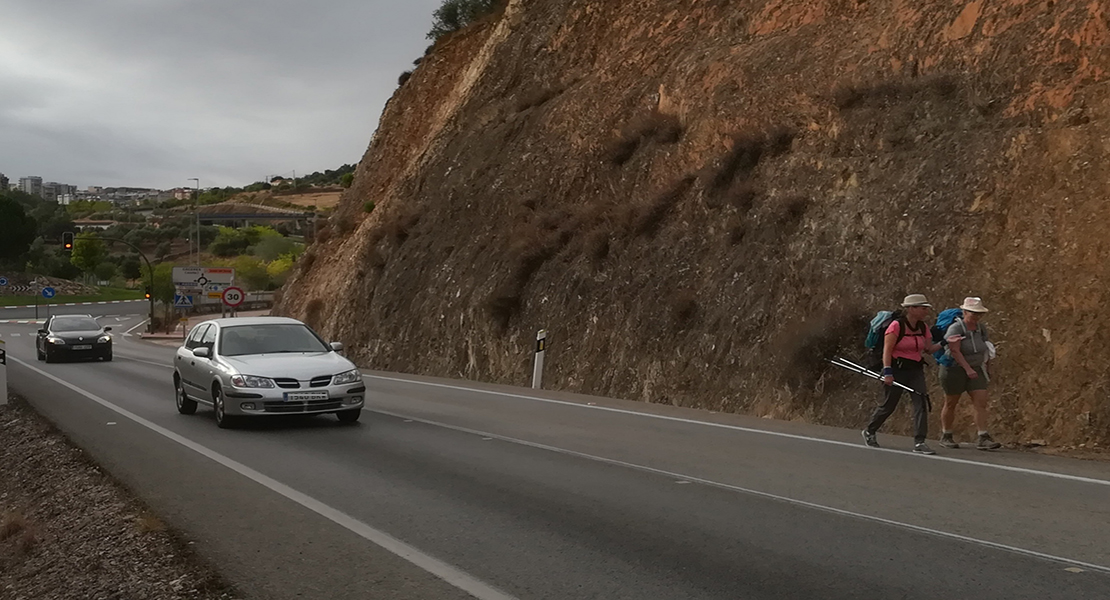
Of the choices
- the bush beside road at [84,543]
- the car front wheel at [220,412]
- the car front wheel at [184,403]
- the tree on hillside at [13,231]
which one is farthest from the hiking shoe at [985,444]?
the tree on hillside at [13,231]

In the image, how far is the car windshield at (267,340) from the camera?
1519 cm

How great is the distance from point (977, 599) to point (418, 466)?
6.33 meters

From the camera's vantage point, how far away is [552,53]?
35.9m

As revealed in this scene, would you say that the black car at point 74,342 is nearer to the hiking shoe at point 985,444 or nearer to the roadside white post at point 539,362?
the roadside white post at point 539,362

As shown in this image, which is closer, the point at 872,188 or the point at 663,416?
the point at 663,416

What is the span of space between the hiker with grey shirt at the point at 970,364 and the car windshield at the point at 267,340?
8.30 meters

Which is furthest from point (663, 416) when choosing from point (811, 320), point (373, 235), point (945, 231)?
point (373, 235)

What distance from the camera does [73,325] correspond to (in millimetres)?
34375

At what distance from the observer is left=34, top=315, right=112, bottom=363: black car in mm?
33000

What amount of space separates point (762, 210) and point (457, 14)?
101 feet

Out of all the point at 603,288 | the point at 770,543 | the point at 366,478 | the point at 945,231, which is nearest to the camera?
the point at 770,543

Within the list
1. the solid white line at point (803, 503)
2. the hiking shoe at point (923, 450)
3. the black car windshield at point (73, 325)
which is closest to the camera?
the solid white line at point (803, 503)

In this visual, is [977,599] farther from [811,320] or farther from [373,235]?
[373,235]

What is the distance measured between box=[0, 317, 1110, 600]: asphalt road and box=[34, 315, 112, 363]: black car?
1980 centimetres
